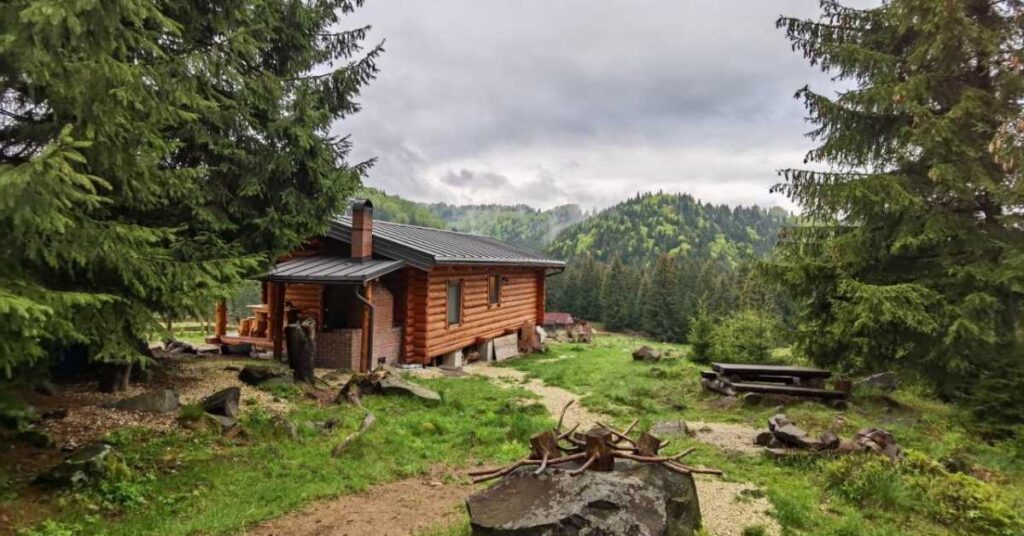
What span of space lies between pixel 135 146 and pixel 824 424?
1060cm

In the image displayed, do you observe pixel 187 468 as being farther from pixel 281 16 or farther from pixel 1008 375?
pixel 1008 375

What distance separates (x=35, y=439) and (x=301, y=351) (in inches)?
188

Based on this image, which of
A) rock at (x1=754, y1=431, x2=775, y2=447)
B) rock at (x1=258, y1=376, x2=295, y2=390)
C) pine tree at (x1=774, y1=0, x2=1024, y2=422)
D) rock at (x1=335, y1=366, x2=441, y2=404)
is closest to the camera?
rock at (x1=754, y1=431, x2=775, y2=447)

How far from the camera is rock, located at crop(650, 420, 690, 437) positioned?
838 centimetres

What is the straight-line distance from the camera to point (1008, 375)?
347 inches

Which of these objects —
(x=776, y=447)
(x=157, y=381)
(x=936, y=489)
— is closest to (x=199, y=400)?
(x=157, y=381)

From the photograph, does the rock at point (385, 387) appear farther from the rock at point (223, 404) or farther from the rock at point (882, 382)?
the rock at point (882, 382)

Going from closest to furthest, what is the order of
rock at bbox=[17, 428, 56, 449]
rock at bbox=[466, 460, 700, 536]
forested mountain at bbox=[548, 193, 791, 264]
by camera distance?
1. rock at bbox=[466, 460, 700, 536]
2. rock at bbox=[17, 428, 56, 449]
3. forested mountain at bbox=[548, 193, 791, 264]

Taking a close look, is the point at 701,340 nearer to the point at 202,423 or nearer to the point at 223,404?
the point at 223,404

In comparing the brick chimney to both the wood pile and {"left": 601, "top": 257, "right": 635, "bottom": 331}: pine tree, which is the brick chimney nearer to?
the wood pile

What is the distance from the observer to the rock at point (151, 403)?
723 cm

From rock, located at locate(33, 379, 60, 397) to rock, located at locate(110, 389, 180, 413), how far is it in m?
1.15

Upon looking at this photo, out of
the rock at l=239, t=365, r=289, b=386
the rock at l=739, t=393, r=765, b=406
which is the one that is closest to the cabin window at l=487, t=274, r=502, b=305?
the rock at l=239, t=365, r=289, b=386

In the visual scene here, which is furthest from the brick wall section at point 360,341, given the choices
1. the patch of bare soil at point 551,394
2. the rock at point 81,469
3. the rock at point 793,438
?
the rock at point 793,438
